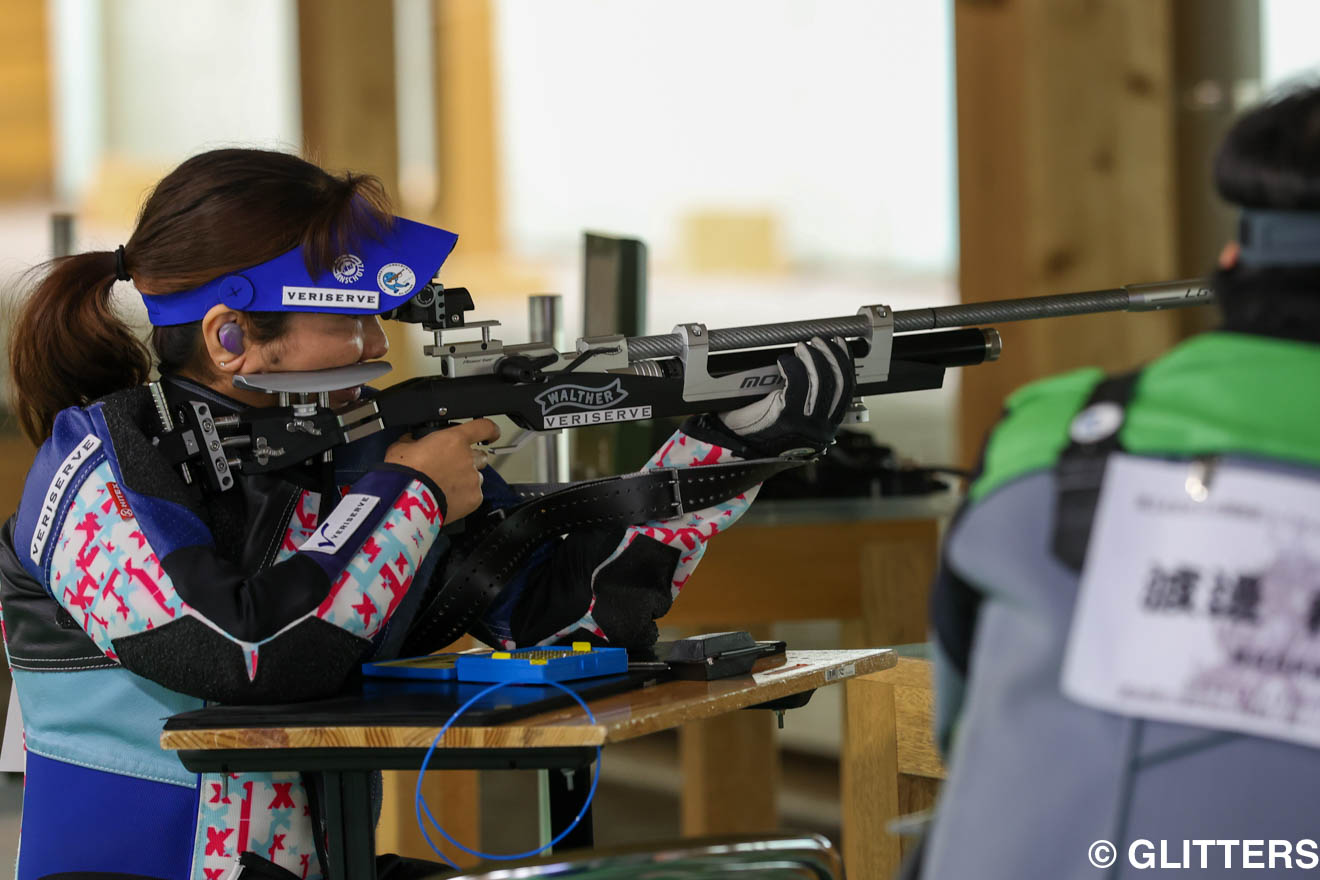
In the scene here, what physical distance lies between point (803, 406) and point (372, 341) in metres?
0.41

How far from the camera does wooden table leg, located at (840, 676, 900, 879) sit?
5.45 ft

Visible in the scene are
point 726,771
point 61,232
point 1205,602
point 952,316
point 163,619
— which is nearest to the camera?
point 1205,602

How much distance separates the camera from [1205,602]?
2.19ft

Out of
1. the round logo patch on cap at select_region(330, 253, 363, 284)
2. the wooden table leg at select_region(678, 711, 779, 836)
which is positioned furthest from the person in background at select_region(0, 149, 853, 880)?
the wooden table leg at select_region(678, 711, 779, 836)

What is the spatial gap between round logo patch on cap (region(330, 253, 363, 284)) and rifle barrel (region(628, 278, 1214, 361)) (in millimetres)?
278

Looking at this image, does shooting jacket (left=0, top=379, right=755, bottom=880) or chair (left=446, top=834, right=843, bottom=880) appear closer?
chair (left=446, top=834, right=843, bottom=880)

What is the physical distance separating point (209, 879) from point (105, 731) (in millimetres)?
159

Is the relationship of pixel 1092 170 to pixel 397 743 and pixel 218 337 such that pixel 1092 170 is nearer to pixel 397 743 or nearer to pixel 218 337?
pixel 218 337

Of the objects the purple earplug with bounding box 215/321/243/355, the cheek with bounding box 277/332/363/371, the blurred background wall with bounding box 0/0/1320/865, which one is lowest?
the cheek with bounding box 277/332/363/371

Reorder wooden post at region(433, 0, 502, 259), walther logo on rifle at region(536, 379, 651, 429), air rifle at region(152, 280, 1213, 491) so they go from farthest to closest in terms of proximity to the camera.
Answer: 1. wooden post at region(433, 0, 502, 259)
2. walther logo on rifle at region(536, 379, 651, 429)
3. air rifle at region(152, 280, 1213, 491)

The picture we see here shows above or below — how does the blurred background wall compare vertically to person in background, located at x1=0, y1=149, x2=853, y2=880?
above

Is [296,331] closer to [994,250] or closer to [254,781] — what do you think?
[254,781]

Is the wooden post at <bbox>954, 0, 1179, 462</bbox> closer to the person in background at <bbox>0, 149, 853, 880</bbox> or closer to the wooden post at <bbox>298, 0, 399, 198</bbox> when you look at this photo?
the wooden post at <bbox>298, 0, 399, 198</bbox>

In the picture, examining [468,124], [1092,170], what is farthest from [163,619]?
[468,124]
